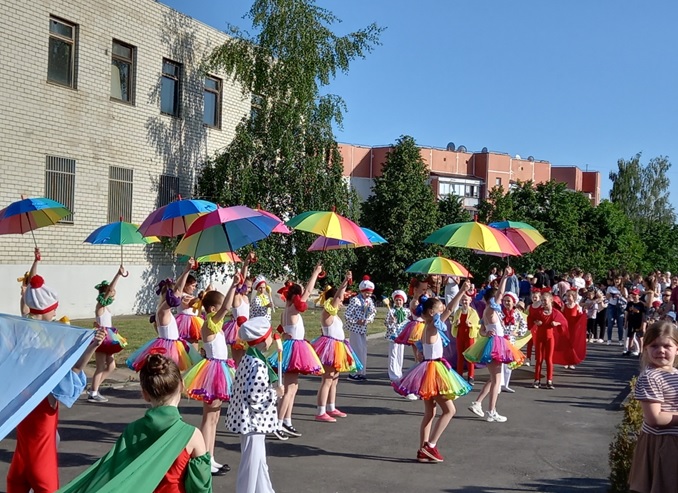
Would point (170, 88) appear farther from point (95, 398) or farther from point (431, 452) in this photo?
point (431, 452)

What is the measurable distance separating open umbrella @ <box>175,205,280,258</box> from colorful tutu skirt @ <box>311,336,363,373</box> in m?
2.66

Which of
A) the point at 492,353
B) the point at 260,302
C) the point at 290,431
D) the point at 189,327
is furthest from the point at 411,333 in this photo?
the point at 290,431

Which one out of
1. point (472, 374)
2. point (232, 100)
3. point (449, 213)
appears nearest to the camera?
point (472, 374)

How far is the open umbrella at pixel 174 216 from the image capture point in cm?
980

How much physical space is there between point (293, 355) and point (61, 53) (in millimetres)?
15044

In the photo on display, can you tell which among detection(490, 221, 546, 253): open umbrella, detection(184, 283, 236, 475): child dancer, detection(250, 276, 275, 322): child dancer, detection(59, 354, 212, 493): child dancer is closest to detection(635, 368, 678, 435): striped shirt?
detection(59, 354, 212, 493): child dancer

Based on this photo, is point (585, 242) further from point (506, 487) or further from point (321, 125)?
point (506, 487)

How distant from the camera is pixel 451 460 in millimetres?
9078

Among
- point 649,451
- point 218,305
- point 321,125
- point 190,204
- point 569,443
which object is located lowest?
point 569,443

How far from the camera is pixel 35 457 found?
5.96m

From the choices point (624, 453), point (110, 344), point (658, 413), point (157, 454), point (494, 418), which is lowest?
point (494, 418)

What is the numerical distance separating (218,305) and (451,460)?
129 inches

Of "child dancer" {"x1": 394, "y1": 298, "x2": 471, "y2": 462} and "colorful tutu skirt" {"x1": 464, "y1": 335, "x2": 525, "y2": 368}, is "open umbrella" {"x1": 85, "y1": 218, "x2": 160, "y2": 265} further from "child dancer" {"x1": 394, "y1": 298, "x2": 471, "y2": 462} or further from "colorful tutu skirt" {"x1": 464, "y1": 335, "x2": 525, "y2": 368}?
"colorful tutu skirt" {"x1": 464, "y1": 335, "x2": 525, "y2": 368}

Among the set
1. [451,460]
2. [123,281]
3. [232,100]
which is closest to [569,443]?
[451,460]
